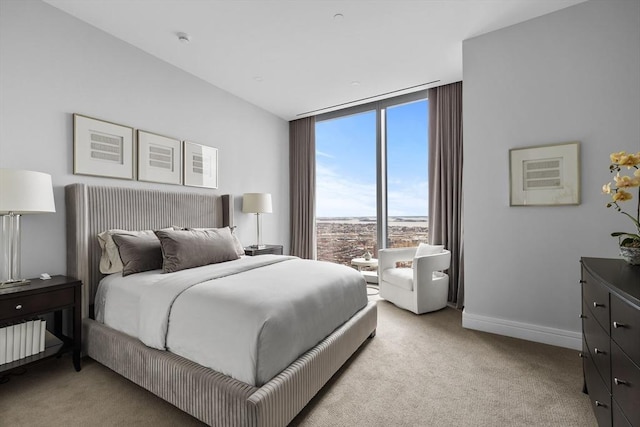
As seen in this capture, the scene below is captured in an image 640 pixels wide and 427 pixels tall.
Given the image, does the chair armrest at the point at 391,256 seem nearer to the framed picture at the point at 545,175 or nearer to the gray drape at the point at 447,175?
the gray drape at the point at 447,175

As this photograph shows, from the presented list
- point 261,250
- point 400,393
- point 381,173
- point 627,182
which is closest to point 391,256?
point 381,173

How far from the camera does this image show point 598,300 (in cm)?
141

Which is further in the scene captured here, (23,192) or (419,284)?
(419,284)

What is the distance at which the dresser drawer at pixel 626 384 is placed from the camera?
98 centimetres

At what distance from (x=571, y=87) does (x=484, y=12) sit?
0.97 metres

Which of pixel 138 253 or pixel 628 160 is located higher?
pixel 628 160

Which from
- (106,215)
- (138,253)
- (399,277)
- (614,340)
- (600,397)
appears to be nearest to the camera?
(614,340)

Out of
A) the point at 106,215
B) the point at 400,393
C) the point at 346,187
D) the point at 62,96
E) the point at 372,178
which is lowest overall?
Answer: the point at 400,393

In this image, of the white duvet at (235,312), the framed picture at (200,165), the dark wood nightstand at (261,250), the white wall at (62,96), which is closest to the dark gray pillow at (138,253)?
the white duvet at (235,312)

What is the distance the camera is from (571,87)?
2.49m

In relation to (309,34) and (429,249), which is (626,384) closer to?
(429,249)

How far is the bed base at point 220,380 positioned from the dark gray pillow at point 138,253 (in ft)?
1.54

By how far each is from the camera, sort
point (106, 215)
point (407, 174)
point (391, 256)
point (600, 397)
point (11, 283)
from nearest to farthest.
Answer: point (600, 397), point (11, 283), point (106, 215), point (391, 256), point (407, 174)

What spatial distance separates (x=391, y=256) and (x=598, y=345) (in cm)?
246
